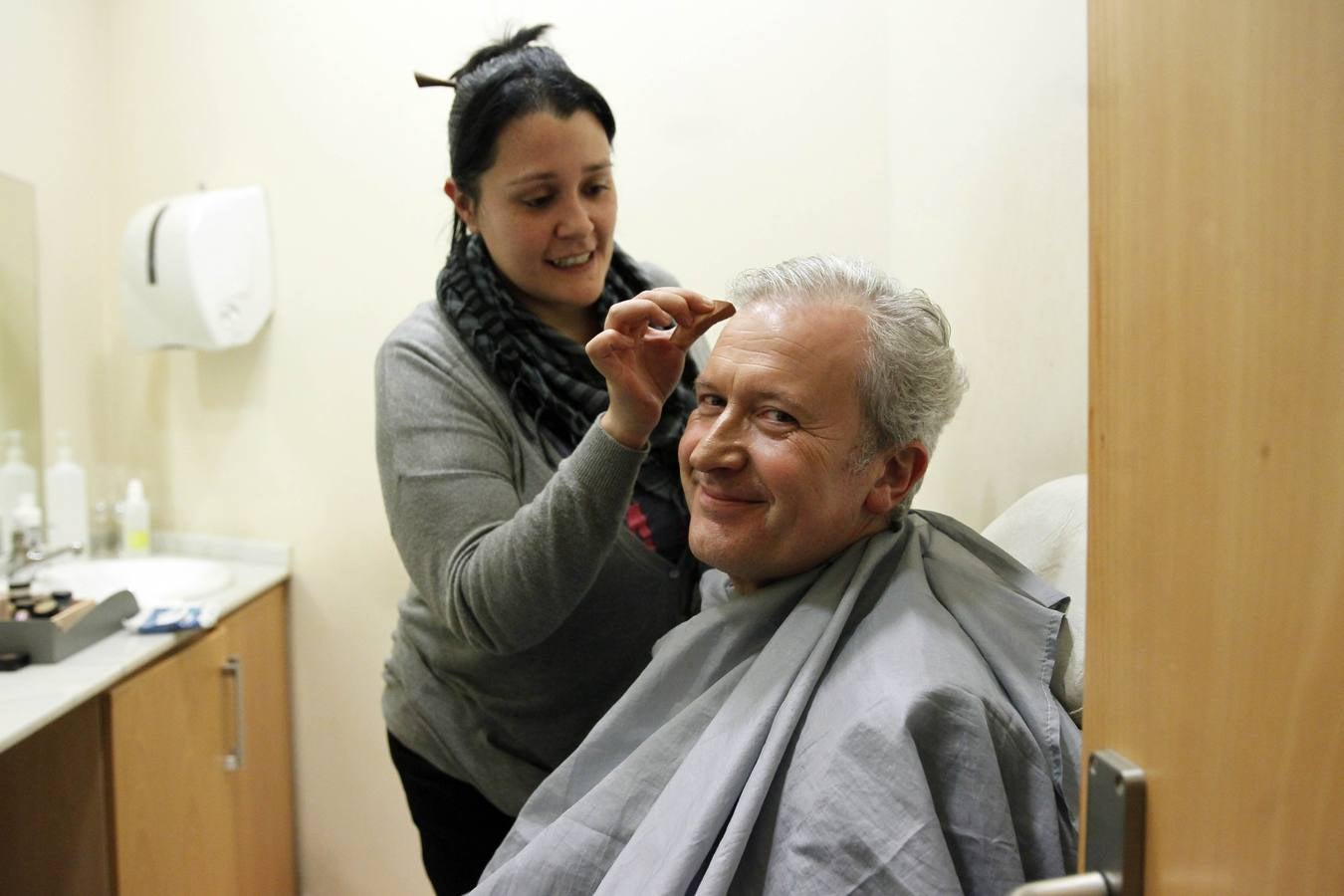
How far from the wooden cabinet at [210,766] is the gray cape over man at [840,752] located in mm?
1084

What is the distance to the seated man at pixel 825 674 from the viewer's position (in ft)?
2.81

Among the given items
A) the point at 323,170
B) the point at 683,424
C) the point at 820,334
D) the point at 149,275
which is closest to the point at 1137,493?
the point at 820,334

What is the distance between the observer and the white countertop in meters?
1.51

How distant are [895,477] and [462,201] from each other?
0.73 m

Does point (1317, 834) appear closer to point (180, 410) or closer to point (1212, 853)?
point (1212, 853)

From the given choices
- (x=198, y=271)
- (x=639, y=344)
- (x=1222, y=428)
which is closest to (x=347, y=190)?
(x=198, y=271)

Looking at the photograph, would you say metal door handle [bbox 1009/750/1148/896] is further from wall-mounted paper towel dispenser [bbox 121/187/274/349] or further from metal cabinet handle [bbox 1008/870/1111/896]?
wall-mounted paper towel dispenser [bbox 121/187/274/349]

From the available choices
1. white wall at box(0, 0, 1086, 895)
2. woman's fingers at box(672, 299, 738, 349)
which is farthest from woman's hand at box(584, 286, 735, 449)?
white wall at box(0, 0, 1086, 895)

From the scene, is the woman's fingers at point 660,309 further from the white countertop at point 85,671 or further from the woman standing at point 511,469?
the white countertop at point 85,671

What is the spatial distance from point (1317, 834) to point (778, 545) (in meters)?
0.68

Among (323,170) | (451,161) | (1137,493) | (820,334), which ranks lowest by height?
(1137,493)

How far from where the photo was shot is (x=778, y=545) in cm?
111

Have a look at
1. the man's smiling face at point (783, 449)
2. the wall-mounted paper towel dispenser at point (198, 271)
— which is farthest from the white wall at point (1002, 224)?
the wall-mounted paper towel dispenser at point (198, 271)

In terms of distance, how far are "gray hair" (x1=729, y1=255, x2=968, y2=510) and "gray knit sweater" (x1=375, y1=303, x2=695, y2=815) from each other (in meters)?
0.26
